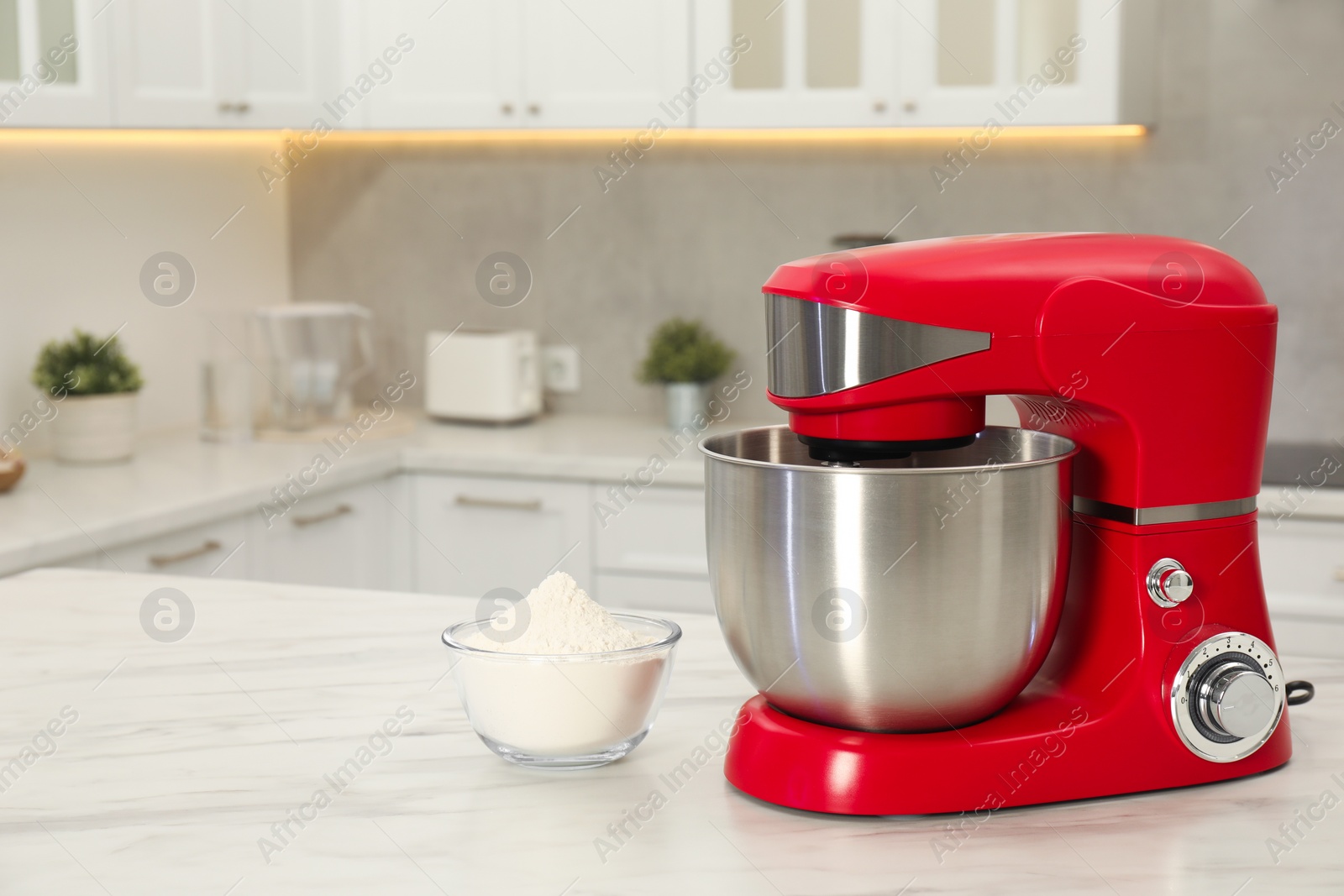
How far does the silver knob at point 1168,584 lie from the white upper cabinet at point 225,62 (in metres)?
2.05

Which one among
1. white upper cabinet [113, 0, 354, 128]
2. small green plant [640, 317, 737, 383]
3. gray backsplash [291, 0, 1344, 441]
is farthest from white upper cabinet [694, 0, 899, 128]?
white upper cabinet [113, 0, 354, 128]

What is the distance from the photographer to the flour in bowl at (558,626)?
33.7 inches

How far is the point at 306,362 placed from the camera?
274cm

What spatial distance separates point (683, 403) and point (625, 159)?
1.94 feet

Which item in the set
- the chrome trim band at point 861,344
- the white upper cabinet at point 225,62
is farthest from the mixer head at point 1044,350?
the white upper cabinet at point 225,62

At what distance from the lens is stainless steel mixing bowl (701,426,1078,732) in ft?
2.55

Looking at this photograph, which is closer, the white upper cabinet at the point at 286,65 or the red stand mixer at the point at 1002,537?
the red stand mixer at the point at 1002,537

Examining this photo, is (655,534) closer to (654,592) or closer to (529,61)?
(654,592)

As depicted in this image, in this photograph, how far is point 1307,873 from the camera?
72 cm

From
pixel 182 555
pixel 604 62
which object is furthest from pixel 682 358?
pixel 182 555

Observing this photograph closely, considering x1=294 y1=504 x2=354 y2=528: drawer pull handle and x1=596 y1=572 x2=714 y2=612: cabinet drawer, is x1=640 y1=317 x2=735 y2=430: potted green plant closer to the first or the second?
x1=596 y1=572 x2=714 y2=612: cabinet drawer

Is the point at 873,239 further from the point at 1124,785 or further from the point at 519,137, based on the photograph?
the point at 1124,785

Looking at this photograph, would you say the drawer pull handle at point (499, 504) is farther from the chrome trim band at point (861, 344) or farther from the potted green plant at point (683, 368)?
the chrome trim band at point (861, 344)

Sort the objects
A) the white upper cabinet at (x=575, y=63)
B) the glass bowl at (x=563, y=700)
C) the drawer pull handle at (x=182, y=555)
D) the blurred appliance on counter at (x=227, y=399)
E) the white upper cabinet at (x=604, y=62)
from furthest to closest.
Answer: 1. the blurred appliance on counter at (x=227, y=399)
2. the white upper cabinet at (x=604, y=62)
3. the white upper cabinet at (x=575, y=63)
4. the drawer pull handle at (x=182, y=555)
5. the glass bowl at (x=563, y=700)
